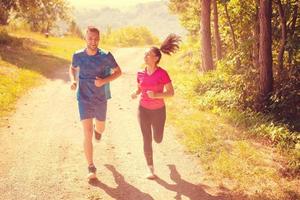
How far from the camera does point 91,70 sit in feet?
24.3

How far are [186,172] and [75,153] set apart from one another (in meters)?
2.42

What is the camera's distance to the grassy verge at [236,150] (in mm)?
7699

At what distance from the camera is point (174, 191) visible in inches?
294

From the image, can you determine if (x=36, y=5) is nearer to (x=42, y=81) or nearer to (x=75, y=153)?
(x=42, y=81)

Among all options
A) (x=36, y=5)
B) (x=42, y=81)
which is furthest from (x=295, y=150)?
(x=36, y=5)

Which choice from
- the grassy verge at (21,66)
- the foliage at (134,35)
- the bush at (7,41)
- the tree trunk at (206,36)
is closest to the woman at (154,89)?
the grassy verge at (21,66)

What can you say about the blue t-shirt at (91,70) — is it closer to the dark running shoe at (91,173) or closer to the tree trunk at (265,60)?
the dark running shoe at (91,173)

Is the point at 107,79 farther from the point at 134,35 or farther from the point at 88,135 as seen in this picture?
the point at 134,35

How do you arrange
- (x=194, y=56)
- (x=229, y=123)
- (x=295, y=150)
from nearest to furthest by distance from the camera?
(x=295, y=150)
(x=229, y=123)
(x=194, y=56)

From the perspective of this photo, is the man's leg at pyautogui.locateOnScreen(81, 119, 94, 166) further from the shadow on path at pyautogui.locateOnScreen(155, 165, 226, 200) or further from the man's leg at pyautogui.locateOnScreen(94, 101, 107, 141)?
the shadow on path at pyautogui.locateOnScreen(155, 165, 226, 200)

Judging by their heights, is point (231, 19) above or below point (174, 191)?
above

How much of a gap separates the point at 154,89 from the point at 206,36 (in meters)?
11.6

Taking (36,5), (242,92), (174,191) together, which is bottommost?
(174,191)

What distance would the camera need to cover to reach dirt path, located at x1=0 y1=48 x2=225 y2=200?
7.38 meters
